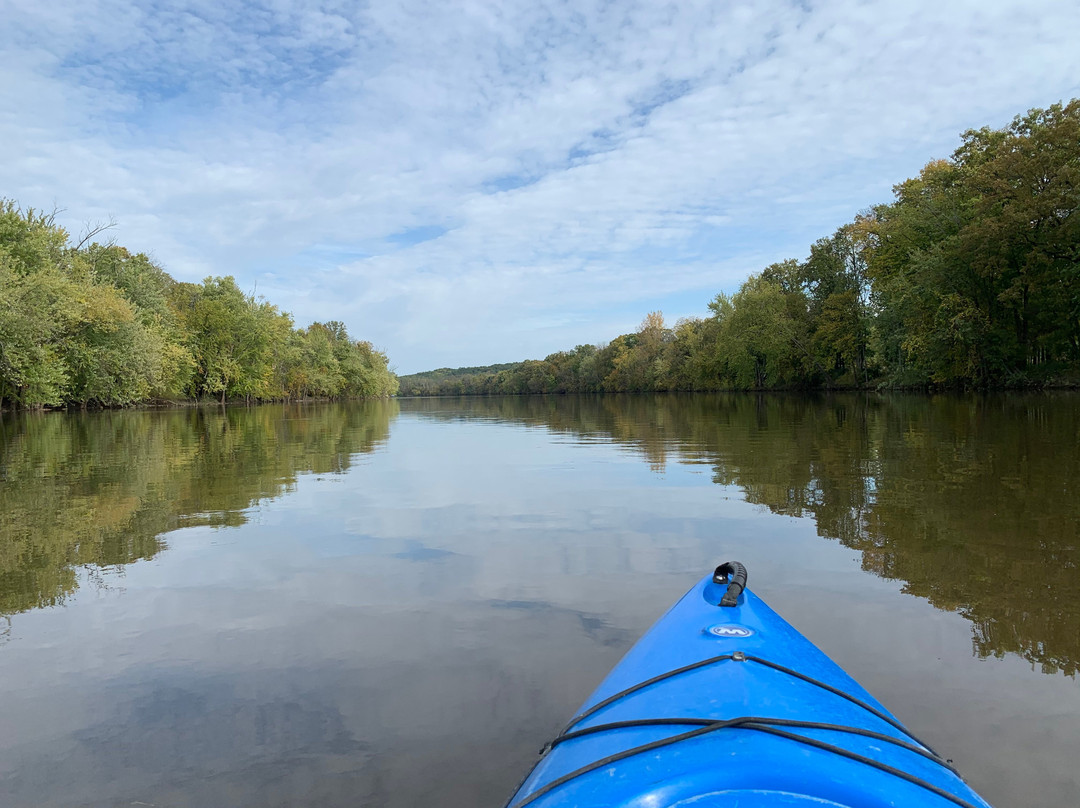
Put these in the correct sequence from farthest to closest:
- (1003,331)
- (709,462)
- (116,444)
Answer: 1. (1003,331)
2. (116,444)
3. (709,462)

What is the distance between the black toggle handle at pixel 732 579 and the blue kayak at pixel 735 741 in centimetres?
27

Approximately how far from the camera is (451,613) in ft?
13.9

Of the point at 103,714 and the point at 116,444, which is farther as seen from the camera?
the point at 116,444

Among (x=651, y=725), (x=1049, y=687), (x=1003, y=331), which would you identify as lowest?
(x=1049, y=687)

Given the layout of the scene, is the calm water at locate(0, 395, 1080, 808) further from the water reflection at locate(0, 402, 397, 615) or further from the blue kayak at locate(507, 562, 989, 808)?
the blue kayak at locate(507, 562, 989, 808)

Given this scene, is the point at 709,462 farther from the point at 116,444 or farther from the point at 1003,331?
the point at 1003,331

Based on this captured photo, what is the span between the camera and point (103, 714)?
9.86ft

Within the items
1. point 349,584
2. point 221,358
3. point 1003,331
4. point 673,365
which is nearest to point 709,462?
point 349,584

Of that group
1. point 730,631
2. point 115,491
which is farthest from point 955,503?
point 115,491

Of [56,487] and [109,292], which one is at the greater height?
[109,292]

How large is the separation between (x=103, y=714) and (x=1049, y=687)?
4409 mm

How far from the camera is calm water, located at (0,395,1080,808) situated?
8.57 ft

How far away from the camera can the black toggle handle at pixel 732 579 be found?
9.79ft

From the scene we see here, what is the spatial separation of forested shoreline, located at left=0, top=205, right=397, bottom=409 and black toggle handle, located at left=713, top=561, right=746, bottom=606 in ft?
110
